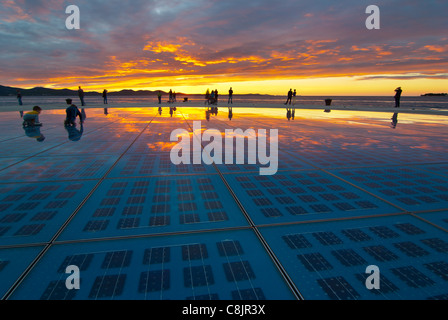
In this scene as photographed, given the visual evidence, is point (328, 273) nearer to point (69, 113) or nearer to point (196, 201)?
point (196, 201)

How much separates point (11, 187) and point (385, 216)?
235 inches

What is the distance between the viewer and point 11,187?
3916 millimetres

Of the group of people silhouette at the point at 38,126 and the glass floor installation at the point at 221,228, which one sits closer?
the glass floor installation at the point at 221,228

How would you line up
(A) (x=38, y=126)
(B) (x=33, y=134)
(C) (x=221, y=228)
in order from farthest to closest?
(A) (x=38, y=126) → (B) (x=33, y=134) → (C) (x=221, y=228)

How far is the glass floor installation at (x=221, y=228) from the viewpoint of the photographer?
2.02 metres

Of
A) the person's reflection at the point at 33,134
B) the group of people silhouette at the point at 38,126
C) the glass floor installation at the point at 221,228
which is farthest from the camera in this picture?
the group of people silhouette at the point at 38,126

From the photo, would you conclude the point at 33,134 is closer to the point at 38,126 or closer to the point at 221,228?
the point at 38,126

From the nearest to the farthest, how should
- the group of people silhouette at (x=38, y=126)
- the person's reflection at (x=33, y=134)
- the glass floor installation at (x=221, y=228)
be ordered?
the glass floor installation at (x=221, y=228) < the person's reflection at (x=33, y=134) < the group of people silhouette at (x=38, y=126)

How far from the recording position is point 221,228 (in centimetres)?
285

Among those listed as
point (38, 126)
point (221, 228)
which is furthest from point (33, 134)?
point (221, 228)

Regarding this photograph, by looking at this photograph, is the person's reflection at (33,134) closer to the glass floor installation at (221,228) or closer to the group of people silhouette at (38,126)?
the group of people silhouette at (38,126)

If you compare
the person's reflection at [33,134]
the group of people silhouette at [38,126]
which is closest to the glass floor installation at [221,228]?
the person's reflection at [33,134]

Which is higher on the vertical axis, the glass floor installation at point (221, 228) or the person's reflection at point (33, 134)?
the person's reflection at point (33, 134)

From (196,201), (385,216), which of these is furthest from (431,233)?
(196,201)
